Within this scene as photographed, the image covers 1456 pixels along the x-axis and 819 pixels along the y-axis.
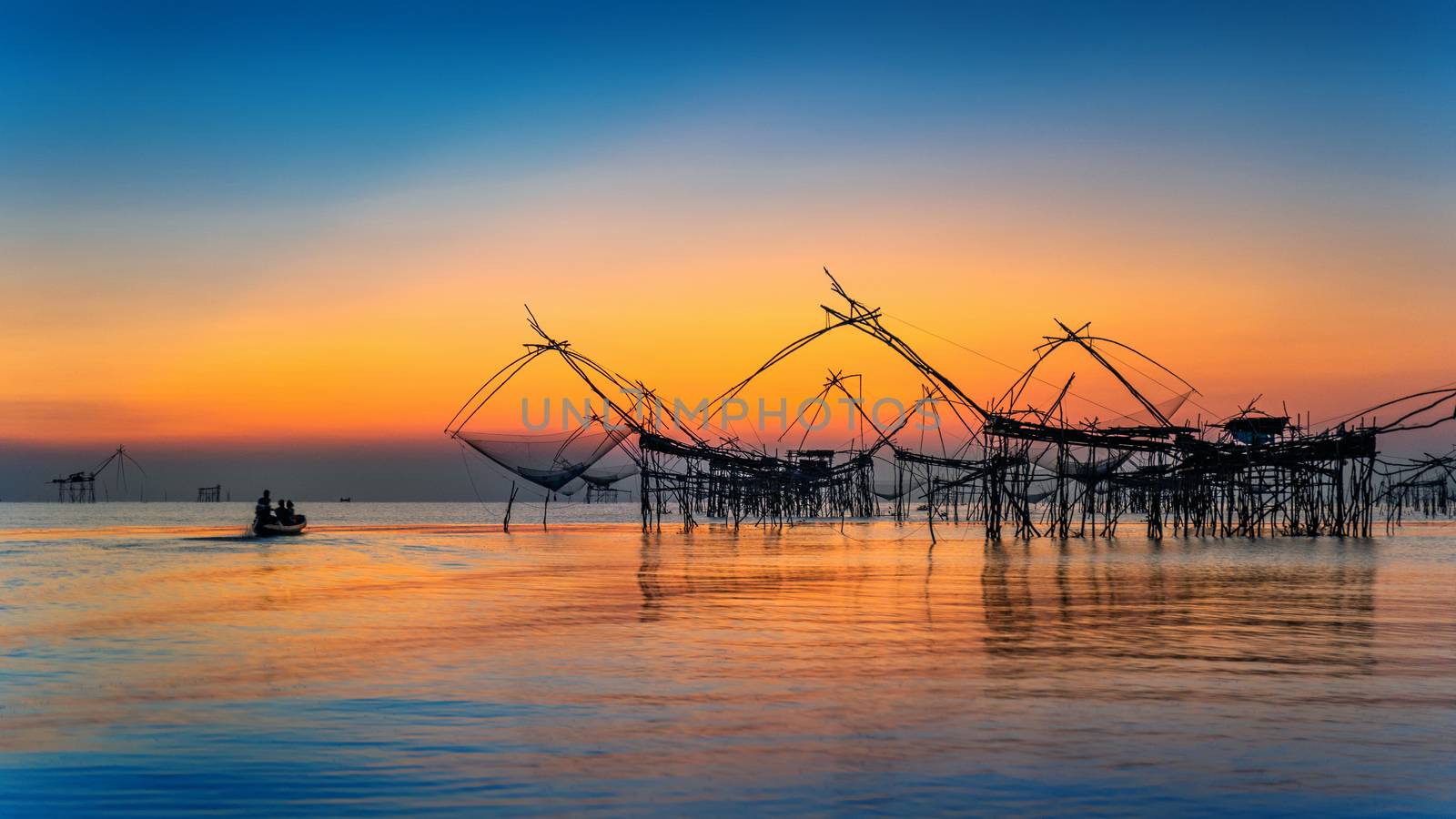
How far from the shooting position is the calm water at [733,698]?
5.12m

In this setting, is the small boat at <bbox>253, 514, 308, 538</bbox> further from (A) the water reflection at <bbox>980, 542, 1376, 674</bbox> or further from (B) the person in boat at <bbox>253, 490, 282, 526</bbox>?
(A) the water reflection at <bbox>980, 542, 1376, 674</bbox>


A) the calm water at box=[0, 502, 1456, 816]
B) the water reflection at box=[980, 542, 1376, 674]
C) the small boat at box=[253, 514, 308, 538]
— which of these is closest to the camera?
the calm water at box=[0, 502, 1456, 816]

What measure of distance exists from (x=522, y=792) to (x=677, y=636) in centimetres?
513

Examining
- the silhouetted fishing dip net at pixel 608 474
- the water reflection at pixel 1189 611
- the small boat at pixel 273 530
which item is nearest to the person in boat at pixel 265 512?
the small boat at pixel 273 530

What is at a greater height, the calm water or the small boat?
the calm water

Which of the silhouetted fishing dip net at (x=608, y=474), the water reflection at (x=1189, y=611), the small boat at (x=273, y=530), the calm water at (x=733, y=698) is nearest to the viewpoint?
the calm water at (x=733, y=698)

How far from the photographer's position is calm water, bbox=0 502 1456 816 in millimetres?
5117

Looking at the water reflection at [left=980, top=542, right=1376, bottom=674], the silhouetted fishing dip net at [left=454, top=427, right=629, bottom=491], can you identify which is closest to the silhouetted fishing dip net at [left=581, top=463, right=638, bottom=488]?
the silhouetted fishing dip net at [left=454, top=427, right=629, bottom=491]

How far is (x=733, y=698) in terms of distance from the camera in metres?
7.24

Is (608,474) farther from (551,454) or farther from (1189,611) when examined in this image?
(1189,611)

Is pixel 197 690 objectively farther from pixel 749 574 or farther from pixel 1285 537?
pixel 1285 537

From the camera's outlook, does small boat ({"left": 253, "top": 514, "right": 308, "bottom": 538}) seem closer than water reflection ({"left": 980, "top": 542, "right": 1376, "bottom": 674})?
No

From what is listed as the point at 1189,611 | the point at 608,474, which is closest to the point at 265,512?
the point at 608,474

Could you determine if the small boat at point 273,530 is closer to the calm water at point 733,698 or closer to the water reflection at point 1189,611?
the calm water at point 733,698
